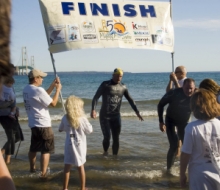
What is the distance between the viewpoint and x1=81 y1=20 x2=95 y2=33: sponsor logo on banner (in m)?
6.38

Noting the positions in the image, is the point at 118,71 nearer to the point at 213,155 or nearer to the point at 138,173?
the point at 138,173

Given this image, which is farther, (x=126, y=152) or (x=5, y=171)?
(x=126, y=152)

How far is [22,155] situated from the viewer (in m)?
7.85

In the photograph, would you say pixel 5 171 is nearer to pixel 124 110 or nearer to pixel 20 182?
pixel 20 182

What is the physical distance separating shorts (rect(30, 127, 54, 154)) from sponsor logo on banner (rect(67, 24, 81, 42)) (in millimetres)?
1647

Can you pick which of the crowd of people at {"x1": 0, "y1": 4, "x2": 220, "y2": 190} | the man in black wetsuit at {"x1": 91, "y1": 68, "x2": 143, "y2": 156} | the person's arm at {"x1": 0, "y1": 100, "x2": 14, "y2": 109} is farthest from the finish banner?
the person's arm at {"x1": 0, "y1": 100, "x2": 14, "y2": 109}

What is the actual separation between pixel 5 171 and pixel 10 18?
2.43ft

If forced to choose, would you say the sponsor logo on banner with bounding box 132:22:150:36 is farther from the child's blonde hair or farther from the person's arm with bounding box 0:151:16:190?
the person's arm with bounding box 0:151:16:190

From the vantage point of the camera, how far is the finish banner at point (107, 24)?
6.22 metres

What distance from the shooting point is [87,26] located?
21.0ft

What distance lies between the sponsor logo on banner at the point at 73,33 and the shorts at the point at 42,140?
165cm

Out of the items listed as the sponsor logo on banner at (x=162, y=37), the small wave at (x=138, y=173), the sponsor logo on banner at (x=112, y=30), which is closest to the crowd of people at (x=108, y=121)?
the small wave at (x=138, y=173)

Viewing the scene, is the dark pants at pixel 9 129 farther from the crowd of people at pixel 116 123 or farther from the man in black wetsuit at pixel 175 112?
the man in black wetsuit at pixel 175 112

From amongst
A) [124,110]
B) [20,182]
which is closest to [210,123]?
[20,182]
